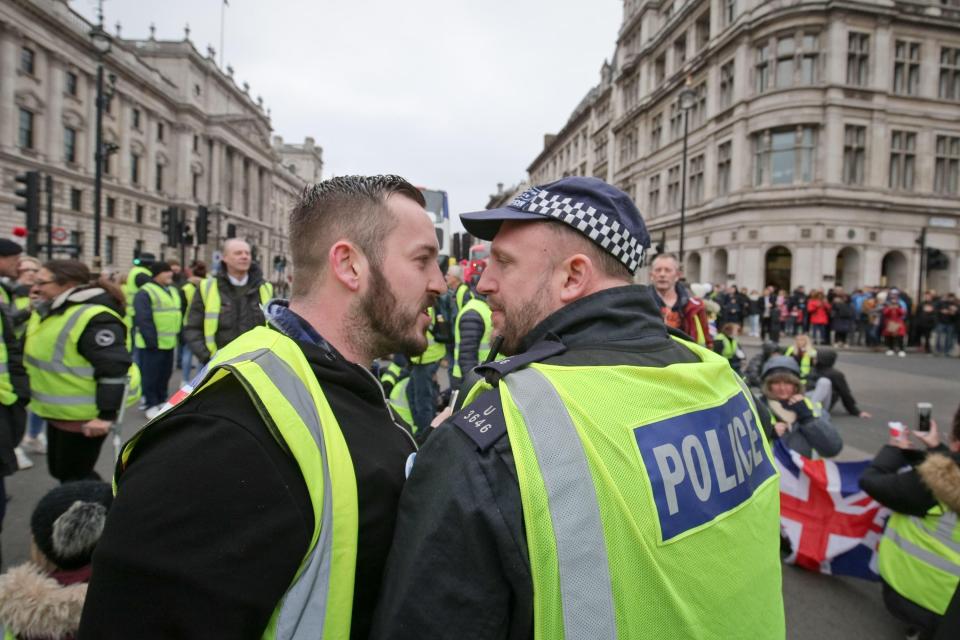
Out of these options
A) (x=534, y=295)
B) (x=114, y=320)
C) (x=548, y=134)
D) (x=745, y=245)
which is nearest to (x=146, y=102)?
(x=548, y=134)

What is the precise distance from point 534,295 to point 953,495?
278cm

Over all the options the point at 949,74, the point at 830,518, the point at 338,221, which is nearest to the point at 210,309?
the point at 338,221

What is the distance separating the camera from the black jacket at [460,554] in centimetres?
108

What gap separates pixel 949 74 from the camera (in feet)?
86.3

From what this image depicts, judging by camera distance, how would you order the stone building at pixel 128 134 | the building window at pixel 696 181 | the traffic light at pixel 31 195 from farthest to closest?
1. the stone building at pixel 128 134
2. the building window at pixel 696 181
3. the traffic light at pixel 31 195

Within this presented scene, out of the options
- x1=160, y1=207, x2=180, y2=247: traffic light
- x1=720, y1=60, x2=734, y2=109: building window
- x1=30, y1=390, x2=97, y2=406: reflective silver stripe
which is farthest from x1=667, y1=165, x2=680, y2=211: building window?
x1=30, y1=390, x2=97, y2=406: reflective silver stripe

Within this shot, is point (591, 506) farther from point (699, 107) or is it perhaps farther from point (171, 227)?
point (699, 107)

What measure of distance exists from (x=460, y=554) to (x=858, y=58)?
106 ft

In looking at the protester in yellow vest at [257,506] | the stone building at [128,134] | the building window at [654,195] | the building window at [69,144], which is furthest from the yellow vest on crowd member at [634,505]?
the building window at [69,144]

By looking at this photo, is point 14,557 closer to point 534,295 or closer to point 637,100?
point 534,295

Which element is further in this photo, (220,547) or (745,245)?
(745,245)

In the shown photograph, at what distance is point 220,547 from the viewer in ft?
3.29

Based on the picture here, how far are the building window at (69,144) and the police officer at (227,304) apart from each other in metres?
48.0

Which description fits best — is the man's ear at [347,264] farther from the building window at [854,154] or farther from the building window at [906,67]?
the building window at [906,67]
